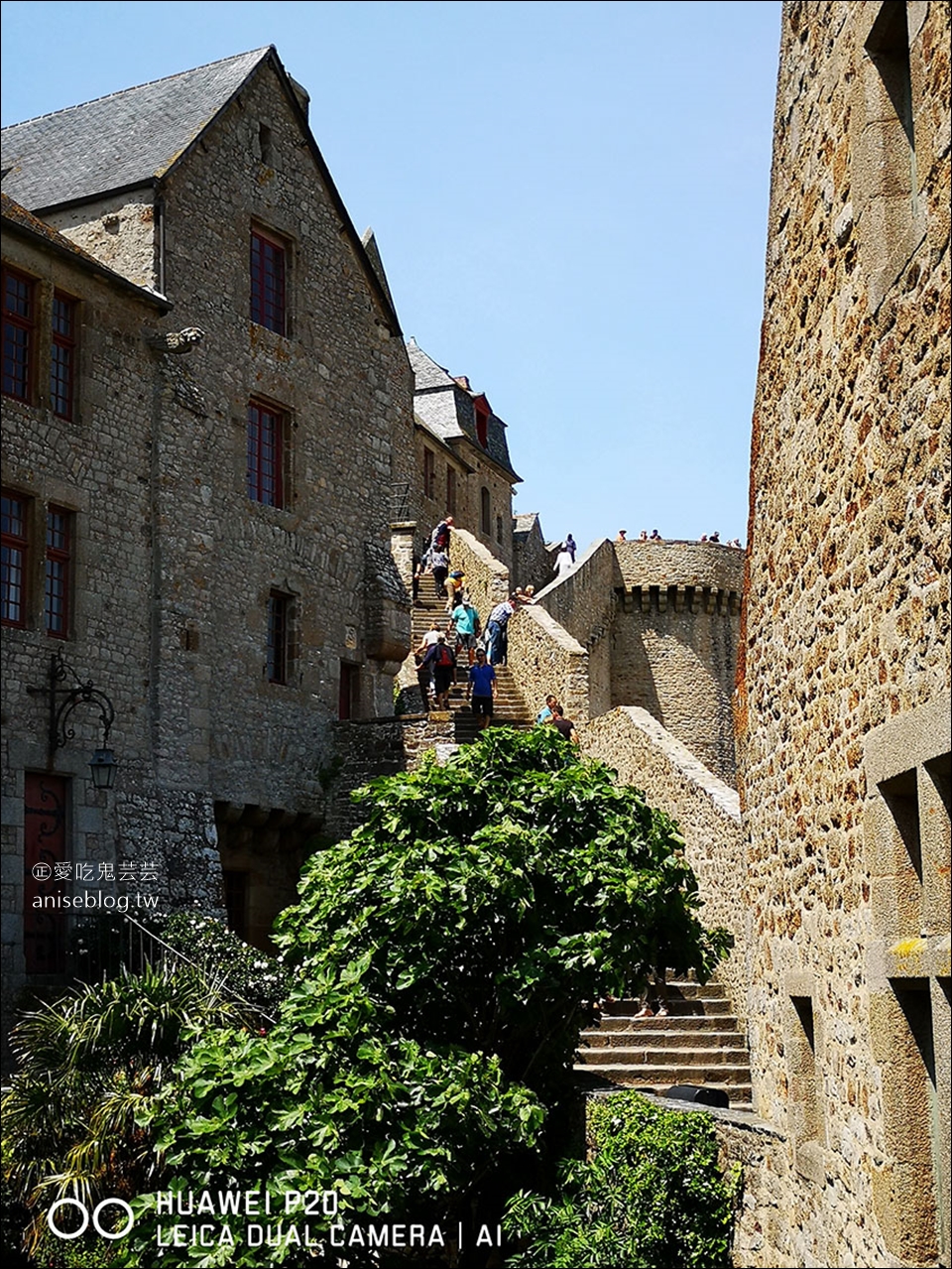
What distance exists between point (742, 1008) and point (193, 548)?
8.62 m

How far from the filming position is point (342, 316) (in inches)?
897

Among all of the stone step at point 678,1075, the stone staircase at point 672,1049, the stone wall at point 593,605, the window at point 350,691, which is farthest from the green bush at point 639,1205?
the stone wall at point 593,605

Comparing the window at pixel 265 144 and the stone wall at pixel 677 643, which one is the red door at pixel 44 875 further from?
the stone wall at pixel 677 643

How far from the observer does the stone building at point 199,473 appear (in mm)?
16641

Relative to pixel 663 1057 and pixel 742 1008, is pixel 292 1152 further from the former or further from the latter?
pixel 742 1008

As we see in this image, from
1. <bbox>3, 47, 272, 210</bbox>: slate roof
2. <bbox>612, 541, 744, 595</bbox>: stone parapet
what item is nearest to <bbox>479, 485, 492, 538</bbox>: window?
<bbox>612, 541, 744, 595</bbox>: stone parapet

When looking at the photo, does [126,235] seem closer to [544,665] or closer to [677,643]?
[544,665]

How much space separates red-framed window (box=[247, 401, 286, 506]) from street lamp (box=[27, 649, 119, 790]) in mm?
4461

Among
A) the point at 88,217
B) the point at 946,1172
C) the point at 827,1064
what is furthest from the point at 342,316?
the point at 946,1172

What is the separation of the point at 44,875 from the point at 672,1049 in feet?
21.6

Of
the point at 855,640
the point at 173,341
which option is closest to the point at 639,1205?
the point at 855,640

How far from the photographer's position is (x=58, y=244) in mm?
16781

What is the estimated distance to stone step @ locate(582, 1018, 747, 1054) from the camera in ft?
45.1

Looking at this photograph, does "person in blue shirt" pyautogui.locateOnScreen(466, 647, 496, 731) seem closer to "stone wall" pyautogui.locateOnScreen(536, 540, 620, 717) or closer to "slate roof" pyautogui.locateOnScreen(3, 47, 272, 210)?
"stone wall" pyautogui.locateOnScreen(536, 540, 620, 717)
